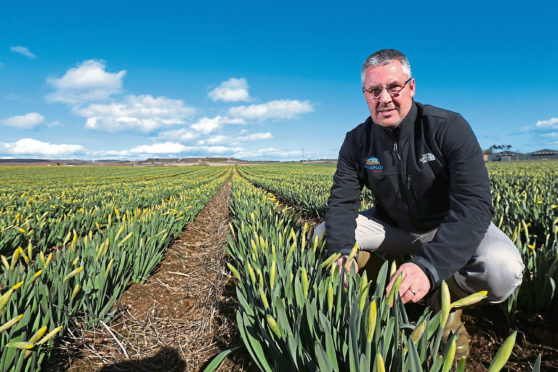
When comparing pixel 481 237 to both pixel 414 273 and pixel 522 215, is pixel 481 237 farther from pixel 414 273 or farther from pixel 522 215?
pixel 522 215

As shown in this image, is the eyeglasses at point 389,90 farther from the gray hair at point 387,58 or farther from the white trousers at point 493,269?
the white trousers at point 493,269

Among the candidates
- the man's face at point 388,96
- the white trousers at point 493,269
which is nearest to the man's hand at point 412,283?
the white trousers at point 493,269

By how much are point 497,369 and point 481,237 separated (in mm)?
1028

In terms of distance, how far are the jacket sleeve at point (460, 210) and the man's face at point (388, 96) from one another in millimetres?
304

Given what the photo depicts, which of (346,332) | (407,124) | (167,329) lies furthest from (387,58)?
(167,329)

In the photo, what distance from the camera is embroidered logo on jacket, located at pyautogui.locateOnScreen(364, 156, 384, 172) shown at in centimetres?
215

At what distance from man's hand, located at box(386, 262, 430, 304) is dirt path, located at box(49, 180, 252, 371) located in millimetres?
968

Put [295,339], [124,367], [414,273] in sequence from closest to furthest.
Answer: [295,339], [414,273], [124,367]

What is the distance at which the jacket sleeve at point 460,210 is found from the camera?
151 cm

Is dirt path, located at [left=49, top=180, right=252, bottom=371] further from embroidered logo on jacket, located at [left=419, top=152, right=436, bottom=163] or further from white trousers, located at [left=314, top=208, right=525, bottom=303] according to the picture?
embroidered logo on jacket, located at [left=419, top=152, right=436, bottom=163]

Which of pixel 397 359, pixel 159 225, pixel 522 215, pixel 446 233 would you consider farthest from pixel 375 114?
pixel 522 215

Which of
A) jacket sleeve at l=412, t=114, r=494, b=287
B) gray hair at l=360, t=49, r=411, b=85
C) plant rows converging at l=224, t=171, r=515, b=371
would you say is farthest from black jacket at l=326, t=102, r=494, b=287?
plant rows converging at l=224, t=171, r=515, b=371

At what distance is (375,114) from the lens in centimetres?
200

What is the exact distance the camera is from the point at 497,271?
162cm
